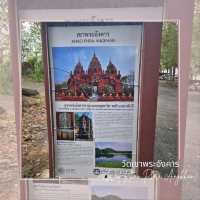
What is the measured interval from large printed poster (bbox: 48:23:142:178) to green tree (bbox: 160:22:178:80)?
0.07m

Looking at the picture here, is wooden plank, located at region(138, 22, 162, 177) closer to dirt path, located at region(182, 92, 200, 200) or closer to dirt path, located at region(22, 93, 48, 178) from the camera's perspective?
dirt path, located at region(182, 92, 200, 200)

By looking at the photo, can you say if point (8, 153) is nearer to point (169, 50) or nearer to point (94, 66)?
point (94, 66)

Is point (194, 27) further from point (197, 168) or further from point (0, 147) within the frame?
point (0, 147)

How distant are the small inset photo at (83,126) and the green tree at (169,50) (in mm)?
269

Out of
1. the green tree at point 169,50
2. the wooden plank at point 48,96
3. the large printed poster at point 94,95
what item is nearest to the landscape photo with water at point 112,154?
the large printed poster at point 94,95

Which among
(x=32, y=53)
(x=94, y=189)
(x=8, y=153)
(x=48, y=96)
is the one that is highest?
(x=32, y=53)

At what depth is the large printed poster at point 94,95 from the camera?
2.96 ft

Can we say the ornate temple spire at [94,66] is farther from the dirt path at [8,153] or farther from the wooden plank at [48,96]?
the dirt path at [8,153]

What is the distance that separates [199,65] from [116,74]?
24 centimetres

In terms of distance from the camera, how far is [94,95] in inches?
36.7

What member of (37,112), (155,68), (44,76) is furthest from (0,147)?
(155,68)

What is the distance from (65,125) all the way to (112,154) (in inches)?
6.8

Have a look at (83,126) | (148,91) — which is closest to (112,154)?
(83,126)

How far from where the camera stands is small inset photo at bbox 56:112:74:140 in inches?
37.4
